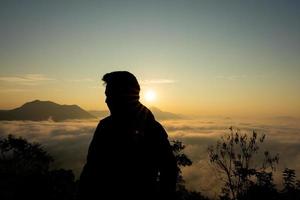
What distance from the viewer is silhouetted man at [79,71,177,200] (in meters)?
2.50

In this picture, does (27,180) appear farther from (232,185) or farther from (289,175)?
(289,175)

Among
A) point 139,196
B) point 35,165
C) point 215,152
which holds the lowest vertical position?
point 35,165

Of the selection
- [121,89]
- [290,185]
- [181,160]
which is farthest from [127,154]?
[290,185]

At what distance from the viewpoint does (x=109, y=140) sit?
8.55 feet

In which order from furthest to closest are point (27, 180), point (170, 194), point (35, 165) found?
point (35, 165), point (27, 180), point (170, 194)

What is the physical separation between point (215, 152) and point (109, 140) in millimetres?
33577

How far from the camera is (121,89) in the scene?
2619mm

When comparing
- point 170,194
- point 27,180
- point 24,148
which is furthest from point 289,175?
point 24,148

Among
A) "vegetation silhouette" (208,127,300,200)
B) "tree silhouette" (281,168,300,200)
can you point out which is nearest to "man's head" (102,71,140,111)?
"vegetation silhouette" (208,127,300,200)

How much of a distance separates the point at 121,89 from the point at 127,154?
53cm

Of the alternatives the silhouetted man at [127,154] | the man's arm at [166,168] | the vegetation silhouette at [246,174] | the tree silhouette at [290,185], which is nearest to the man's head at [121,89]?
the silhouetted man at [127,154]

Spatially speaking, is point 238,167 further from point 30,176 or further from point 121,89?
point 121,89

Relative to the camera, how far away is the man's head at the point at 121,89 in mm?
2617

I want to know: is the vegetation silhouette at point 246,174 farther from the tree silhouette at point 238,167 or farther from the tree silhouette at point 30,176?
the tree silhouette at point 30,176
